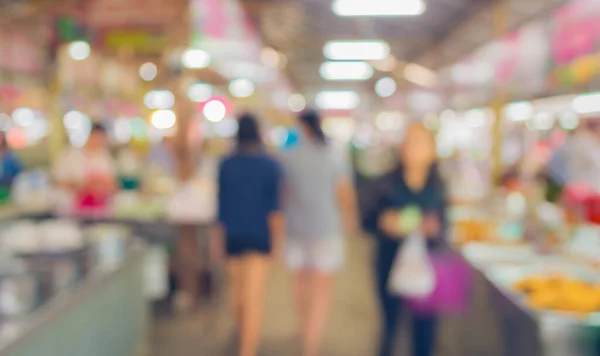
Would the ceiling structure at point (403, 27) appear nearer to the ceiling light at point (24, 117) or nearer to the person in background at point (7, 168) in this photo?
the person in background at point (7, 168)

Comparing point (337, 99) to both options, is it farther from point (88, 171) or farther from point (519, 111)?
point (88, 171)

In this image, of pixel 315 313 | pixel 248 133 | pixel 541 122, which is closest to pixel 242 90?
pixel 541 122

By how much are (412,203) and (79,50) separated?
452cm

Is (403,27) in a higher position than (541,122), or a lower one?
higher

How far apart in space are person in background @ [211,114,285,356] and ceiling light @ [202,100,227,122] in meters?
10.4

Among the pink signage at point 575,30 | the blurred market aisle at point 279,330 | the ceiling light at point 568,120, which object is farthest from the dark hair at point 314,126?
the ceiling light at point 568,120

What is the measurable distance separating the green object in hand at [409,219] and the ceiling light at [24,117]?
9581 millimetres

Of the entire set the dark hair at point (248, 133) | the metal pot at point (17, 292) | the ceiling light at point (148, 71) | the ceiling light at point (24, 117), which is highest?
the ceiling light at point (148, 71)

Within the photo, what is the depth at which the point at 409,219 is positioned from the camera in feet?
12.9

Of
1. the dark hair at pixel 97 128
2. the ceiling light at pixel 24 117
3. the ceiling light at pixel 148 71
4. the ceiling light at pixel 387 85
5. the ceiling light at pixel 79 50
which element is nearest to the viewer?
the dark hair at pixel 97 128

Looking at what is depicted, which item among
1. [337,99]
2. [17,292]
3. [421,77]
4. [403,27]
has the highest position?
[337,99]

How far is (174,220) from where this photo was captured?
6465 millimetres

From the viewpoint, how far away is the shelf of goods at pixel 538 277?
10.4 ft

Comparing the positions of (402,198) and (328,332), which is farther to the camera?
(328,332)
